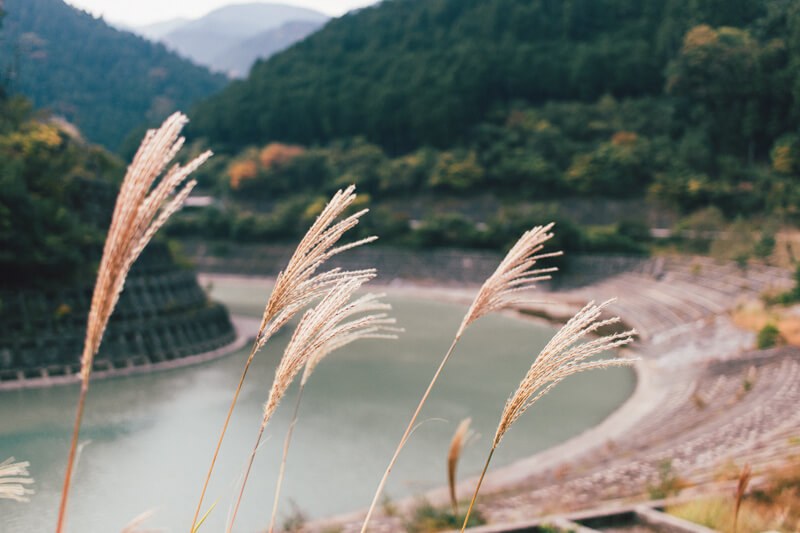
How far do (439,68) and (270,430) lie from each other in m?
36.2

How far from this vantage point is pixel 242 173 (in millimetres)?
40656

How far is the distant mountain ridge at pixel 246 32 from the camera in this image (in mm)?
75188

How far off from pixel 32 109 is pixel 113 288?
1875cm

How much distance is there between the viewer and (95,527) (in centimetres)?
702

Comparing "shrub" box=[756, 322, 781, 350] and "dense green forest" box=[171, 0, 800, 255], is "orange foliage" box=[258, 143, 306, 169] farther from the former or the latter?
"shrub" box=[756, 322, 781, 350]

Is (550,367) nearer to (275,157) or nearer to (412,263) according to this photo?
(412,263)

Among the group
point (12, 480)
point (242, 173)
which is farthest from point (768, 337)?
point (242, 173)

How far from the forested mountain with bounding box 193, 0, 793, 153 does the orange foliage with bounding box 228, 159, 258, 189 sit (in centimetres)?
692

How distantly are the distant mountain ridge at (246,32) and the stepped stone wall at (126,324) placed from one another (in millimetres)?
59300

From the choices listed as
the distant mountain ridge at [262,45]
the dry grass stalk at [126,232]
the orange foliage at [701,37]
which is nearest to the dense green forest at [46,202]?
the dry grass stalk at [126,232]

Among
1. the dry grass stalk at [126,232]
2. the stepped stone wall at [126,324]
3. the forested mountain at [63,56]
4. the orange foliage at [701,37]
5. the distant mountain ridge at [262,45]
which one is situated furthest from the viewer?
the distant mountain ridge at [262,45]

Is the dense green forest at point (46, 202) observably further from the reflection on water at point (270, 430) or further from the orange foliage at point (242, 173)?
the orange foliage at point (242, 173)

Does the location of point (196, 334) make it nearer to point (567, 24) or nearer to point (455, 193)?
point (455, 193)

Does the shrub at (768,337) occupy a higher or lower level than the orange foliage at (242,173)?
lower
